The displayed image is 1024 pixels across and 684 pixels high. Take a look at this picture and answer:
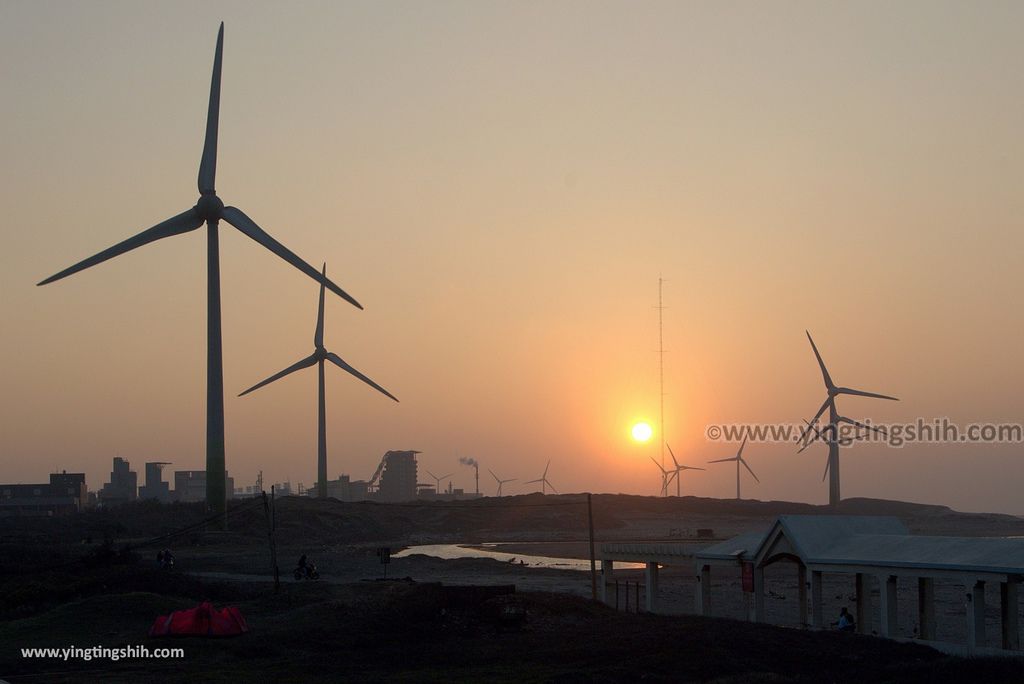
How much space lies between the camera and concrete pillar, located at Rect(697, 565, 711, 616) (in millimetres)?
54156

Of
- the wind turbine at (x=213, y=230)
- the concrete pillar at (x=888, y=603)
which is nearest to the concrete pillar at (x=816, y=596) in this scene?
the concrete pillar at (x=888, y=603)

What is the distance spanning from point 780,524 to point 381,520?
144441mm

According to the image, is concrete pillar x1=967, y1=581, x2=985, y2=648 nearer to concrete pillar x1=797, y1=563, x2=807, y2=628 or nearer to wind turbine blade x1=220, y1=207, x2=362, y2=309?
concrete pillar x1=797, y1=563, x2=807, y2=628

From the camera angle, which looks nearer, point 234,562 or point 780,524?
point 780,524

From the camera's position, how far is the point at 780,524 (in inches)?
1847

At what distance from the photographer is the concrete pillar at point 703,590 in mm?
54156

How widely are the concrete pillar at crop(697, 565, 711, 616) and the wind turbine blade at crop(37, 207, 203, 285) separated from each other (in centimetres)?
4698

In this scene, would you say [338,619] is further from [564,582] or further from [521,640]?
[564,582]

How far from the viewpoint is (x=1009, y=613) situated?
37.9m

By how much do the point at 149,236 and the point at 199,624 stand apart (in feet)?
162

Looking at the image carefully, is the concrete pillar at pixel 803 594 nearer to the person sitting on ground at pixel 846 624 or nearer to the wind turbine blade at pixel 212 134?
the person sitting on ground at pixel 846 624

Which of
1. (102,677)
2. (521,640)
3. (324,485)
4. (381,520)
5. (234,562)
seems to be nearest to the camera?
(102,677)

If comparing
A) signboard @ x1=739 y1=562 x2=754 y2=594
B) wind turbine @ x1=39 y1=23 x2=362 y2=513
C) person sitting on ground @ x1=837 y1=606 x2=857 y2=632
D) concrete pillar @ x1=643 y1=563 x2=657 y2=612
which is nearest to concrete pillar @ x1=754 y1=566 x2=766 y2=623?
signboard @ x1=739 y1=562 x2=754 y2=594

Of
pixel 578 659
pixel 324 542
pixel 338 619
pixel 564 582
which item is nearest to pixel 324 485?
pixel 324 542
